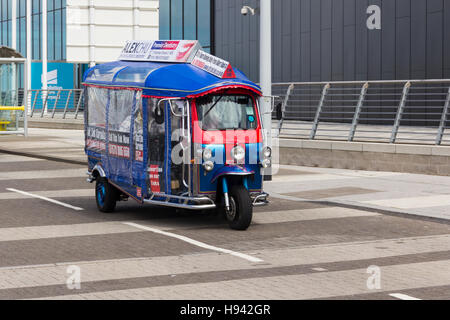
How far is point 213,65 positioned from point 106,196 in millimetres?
2804

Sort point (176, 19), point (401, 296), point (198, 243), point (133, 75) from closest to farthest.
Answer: point (401, 296) → point (198, 243) → point (133, 75) → point (176, 19)

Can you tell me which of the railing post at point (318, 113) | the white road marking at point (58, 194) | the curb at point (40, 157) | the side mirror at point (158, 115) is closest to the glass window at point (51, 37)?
the curb at point (40, 157)

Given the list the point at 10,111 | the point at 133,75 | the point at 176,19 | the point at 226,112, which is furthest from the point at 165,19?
the point at 226,112

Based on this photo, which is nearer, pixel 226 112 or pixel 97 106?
pixel 226 112

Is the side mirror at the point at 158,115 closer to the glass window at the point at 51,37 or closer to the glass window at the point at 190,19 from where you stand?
the glass window at the point at 190,19

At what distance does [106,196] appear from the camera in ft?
44.7

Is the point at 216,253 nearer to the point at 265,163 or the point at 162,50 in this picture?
the point at 265,163

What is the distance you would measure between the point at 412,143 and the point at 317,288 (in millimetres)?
11961

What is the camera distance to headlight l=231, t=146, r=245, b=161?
1219 cm

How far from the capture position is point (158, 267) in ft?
30.3

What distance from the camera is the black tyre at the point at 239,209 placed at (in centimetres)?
1177

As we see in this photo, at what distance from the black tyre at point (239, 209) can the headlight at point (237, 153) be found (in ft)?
1.45

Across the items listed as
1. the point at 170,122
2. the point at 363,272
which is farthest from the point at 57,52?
the point at 363,272
